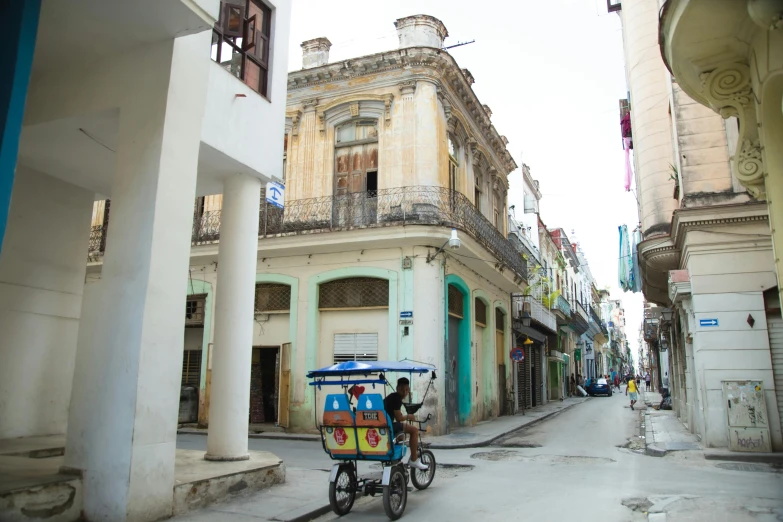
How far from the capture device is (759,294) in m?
11.8

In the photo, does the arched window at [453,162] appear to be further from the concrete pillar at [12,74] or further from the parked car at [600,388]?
the parked car at [600,388]

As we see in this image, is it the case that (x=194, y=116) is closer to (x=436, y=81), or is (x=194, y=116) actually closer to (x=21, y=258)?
(x=21, y=258)

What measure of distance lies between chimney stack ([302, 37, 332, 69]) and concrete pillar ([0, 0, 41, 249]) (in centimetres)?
1421

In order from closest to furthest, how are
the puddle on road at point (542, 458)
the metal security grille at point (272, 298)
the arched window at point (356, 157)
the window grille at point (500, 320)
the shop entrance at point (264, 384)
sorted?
the puddle on road at point (542, 458)
the shop entrance at point (264, 384)
the arched window at point (356, 157)
the metal security grille at point (272, 298)
the window grille at point (500, 320)

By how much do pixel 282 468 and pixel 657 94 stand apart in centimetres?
1405

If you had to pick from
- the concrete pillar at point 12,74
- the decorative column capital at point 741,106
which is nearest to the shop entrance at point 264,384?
the concrete pillar at point 12,74

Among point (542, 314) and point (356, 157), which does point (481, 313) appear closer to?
point (356, 157)

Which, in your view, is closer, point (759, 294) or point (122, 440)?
point (122, 440)

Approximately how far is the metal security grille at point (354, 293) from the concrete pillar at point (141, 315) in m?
9.83

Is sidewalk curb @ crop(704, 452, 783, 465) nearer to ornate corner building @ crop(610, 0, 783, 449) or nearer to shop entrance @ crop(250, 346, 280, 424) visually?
ornate corner building @ crop(610, 0, 783, 449)

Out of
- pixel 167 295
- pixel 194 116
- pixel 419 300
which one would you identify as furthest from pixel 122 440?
pixel 419 300

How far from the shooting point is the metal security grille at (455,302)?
17.2 meters

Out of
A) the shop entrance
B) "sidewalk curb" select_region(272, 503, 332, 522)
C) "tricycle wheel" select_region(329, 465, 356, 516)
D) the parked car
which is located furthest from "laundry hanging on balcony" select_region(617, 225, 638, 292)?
the parked car

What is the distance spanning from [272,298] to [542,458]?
30.3 feet
